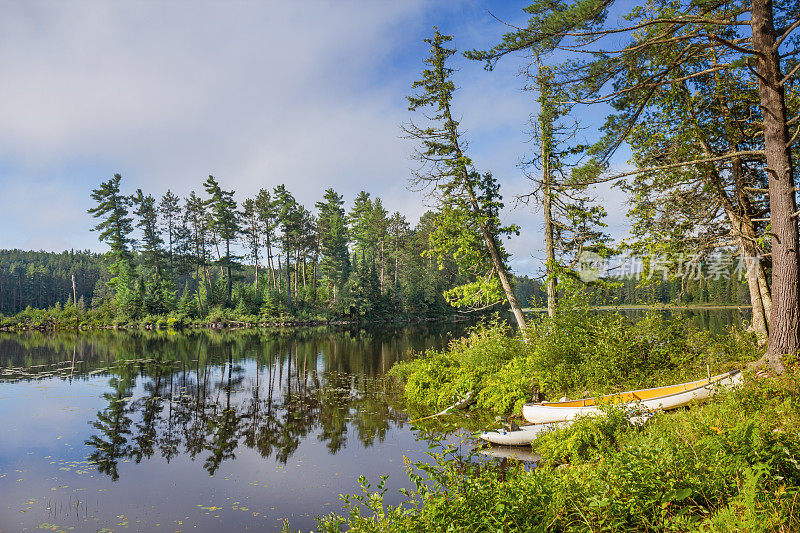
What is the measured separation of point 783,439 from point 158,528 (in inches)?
341

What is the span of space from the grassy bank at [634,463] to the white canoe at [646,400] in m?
0.64

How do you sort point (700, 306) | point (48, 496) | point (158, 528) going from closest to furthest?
1. point (158, 528)
2. point (48, 496)
3. point (700, 306)

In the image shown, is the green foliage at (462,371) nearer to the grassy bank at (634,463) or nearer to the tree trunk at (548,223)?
the grassy bank at (634,463)

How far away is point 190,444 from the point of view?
11359 mm

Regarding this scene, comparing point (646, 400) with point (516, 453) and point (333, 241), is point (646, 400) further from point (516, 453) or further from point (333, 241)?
point (333, 241)

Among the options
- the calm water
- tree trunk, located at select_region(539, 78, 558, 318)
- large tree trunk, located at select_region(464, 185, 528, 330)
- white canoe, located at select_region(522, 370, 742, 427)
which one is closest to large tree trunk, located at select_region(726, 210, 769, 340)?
white canoe, located at select_region(522, 370, 742, 427)

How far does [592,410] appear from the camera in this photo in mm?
9117

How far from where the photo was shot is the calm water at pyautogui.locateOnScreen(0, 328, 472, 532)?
7902 millimetres

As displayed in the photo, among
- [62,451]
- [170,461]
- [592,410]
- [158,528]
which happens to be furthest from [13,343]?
[592,410]

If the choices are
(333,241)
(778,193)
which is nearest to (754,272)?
(778,193)

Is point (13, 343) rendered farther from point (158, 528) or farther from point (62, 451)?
point (158, 528)

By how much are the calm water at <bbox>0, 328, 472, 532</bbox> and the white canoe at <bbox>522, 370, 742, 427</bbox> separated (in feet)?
9.79

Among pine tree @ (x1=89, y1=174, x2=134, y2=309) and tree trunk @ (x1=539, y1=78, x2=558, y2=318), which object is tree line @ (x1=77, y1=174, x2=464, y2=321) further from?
tree trunk @ (x1=539, y1=78, x2=558, y2=318)

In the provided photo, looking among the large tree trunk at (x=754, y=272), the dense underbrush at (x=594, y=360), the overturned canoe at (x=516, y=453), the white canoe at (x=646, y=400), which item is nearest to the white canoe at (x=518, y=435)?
the overturned canoe at (x=516, y=453)
